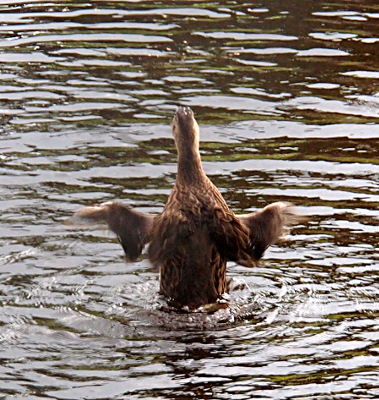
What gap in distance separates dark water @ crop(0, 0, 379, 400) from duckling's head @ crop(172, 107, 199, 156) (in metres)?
1.03

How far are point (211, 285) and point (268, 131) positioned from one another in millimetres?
3649

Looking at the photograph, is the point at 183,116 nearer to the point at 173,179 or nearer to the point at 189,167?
the point at 189,167

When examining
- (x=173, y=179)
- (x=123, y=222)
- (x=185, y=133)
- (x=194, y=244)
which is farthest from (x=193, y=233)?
(x=173, y=179)

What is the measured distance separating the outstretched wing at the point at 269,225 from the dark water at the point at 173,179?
33 cm

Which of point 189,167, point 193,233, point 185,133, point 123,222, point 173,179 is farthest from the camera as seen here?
point 173,179

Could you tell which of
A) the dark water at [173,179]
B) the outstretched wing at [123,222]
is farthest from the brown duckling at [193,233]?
the dark water at [173,179]

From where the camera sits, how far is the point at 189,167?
9188 millimetres

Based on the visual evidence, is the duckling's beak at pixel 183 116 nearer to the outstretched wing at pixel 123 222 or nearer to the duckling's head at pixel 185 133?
the duckling's head at pixel 185 133

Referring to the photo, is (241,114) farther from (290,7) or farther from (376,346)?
(376,346)

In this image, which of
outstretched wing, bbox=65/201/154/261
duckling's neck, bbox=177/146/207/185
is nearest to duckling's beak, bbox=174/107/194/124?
duckling's neck, bbox=177/146/207/185

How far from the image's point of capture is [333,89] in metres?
13.4

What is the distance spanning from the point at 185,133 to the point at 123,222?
3.22 ft

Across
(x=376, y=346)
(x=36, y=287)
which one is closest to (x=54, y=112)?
(x=36, y=287)

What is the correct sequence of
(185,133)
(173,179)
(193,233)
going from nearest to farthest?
(193,233)
(185,133)
(173,179)
